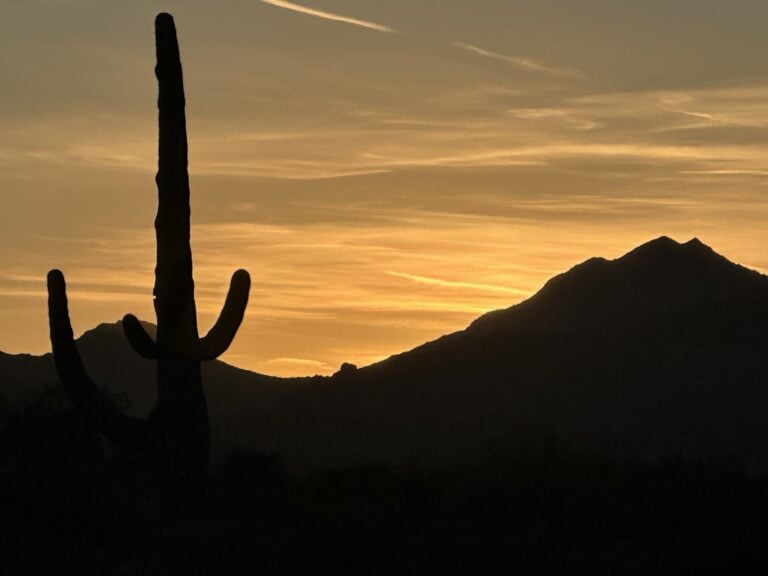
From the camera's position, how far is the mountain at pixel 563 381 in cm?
7312

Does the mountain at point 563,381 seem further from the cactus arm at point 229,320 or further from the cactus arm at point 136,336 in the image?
the cactus arm at point 136,336

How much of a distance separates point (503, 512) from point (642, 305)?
72.5 m

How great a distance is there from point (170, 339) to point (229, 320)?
4.64 feet

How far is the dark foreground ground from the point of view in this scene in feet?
60.4

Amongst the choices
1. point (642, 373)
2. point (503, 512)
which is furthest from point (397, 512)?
point (642, 373)

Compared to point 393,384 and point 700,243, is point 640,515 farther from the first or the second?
point 700,243

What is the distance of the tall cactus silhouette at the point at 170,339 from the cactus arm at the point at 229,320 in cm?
1

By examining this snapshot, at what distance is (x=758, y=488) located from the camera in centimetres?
2380

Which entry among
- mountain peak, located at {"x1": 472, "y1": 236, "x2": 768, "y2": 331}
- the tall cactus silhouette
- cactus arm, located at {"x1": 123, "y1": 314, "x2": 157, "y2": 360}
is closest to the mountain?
mountain peak, located at {"x1": 472, "y1": 236, "x2": 768, "y2": 331}

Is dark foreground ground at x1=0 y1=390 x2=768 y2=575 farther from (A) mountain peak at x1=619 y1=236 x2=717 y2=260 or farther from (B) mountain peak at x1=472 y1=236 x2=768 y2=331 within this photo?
(A) mountain peak at x1=619 y1=236 x2=717 y2=260

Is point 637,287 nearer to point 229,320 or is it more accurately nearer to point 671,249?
point 671,249

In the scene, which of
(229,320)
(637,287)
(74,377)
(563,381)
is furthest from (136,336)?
(637,287)

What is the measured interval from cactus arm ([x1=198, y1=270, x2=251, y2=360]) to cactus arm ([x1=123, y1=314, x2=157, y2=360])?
84 centimetres

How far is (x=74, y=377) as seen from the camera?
23375mm
